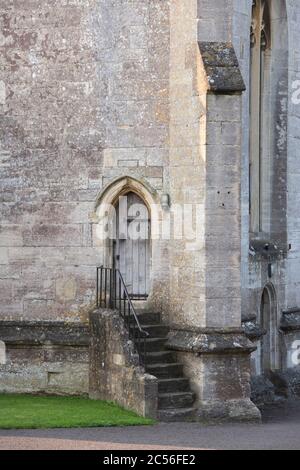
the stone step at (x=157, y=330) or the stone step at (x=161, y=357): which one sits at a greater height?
the stone step at (x=157, y=330)

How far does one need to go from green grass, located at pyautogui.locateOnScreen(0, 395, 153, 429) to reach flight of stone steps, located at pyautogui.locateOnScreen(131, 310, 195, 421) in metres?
0.56

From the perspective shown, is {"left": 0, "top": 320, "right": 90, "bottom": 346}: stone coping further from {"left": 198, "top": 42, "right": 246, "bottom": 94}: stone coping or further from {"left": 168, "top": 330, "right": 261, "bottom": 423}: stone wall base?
{"left": 198, "top": 42, "right": 246, "bottom": 94}: stone coping

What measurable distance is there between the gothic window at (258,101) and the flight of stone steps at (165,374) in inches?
134

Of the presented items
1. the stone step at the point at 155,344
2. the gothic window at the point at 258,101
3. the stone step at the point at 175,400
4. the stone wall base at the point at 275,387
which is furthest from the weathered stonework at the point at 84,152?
the gothic window at the point at 258,101

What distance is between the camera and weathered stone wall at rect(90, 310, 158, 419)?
19.0 m

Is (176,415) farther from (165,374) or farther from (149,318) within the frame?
(149,318)

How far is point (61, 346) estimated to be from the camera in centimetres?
2094

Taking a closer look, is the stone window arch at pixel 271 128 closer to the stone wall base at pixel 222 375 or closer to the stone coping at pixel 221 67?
the stone coping at pixel 221 67

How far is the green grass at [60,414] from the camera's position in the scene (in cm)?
1820

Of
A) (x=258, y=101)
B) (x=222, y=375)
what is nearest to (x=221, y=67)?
(x=258, y=101)

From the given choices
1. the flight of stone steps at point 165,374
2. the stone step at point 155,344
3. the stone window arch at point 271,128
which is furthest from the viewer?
the stone window arch at point 271,128

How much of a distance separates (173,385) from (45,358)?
2417 millimetres

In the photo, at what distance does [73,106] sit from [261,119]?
3.93 meters
